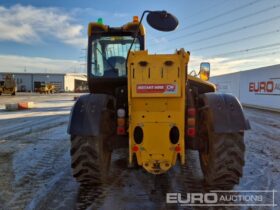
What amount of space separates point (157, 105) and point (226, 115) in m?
0.95

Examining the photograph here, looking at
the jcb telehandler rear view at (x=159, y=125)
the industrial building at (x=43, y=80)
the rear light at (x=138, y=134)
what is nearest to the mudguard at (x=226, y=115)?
the jcb telehandler rear view at (x=159, y=125)

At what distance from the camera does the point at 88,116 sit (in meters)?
4.09

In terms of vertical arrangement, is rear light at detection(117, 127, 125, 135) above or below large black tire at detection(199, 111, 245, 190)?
above

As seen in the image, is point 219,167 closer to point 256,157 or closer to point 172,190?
point 172,190

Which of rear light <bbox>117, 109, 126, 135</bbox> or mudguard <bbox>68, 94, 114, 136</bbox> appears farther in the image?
rear light <bbox>117, 109, 126, 135</bbox>

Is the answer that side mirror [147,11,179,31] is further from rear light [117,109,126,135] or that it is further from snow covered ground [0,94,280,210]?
snow covered ground [0,94,280,210]

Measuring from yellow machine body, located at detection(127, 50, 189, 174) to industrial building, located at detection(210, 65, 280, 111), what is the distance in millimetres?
15321

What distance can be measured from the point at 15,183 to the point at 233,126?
11.1 feet

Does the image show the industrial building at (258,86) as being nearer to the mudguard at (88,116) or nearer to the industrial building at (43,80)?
the mudguard at (88,116)

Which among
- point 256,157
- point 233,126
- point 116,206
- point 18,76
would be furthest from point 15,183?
point 18,76

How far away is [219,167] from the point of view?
13.1 feet

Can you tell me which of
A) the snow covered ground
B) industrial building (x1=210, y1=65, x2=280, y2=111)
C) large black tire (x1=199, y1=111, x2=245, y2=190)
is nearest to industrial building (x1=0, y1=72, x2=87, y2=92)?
industrial building (x1=210, y1=65, x2=280, y2=111)

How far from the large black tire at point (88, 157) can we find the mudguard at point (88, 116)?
0.46ft

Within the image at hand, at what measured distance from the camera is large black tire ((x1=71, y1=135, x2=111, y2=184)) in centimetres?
408
